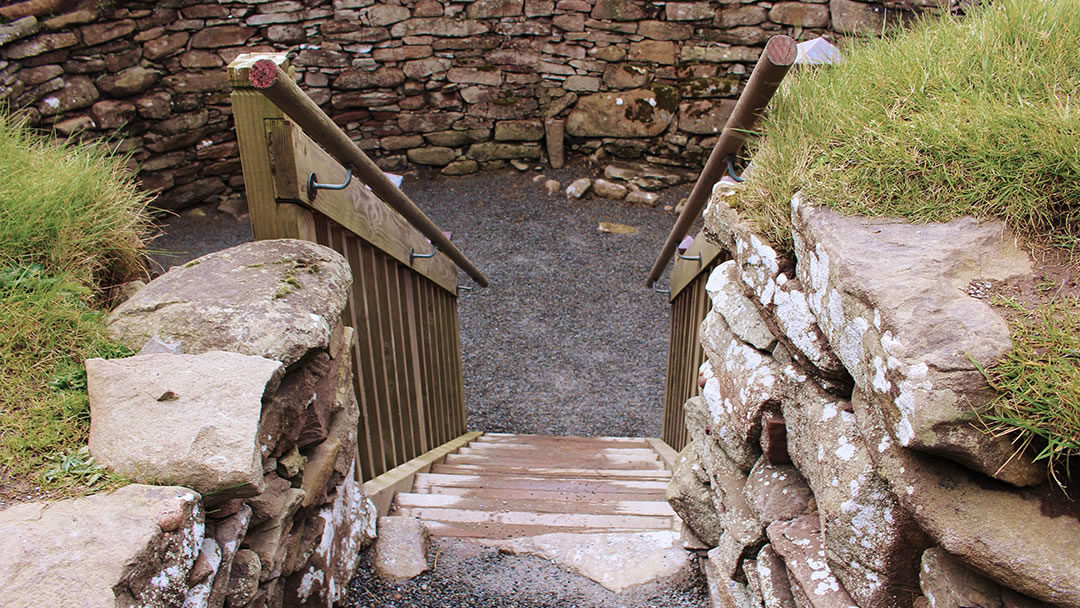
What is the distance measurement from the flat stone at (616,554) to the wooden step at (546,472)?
1108mm

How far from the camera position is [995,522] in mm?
1057

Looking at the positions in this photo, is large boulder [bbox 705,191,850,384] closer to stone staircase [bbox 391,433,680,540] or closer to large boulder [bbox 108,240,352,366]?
large boulder [bbox 108,240,352,366]

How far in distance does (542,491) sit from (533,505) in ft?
0.78

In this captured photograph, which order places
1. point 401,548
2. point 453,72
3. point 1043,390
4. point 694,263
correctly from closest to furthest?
point 1043,390 < point 401,548 < point 694,263 < point 453,72

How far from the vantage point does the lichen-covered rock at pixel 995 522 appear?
992 millimetres

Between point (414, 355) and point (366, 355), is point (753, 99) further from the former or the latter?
point (414, 355)

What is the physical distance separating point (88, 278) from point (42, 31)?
544 cm

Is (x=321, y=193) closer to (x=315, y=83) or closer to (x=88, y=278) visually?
(x=88, y=278)

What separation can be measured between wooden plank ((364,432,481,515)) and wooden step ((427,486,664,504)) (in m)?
0.14

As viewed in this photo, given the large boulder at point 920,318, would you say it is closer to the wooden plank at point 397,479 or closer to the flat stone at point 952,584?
the flat stone at point 952,584

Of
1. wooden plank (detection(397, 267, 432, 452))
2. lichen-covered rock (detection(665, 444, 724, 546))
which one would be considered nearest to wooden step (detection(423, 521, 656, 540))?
lichen-covered rock (detection(665, 444, 724, 546))

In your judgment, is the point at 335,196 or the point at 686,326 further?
the point at 686,326

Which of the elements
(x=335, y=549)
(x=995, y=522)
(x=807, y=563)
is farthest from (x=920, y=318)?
(x=335, y=549)

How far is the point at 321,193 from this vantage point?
2348 mm
